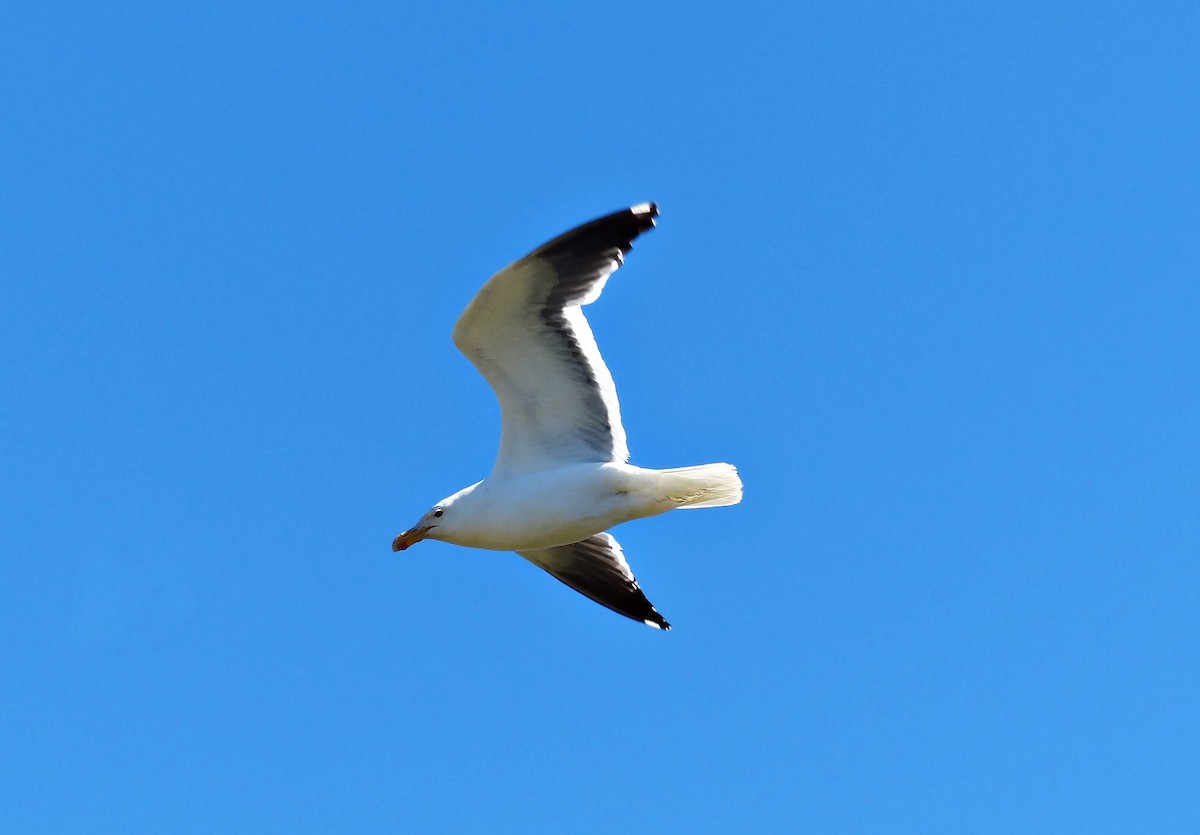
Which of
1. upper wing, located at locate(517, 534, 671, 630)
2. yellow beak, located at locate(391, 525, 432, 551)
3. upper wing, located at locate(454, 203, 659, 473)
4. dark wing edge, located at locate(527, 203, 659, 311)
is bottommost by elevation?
yellow beak, located at locate(391, 525, 432, 551)

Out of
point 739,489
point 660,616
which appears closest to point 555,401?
point 739,489

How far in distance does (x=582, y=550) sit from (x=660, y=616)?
0.78m

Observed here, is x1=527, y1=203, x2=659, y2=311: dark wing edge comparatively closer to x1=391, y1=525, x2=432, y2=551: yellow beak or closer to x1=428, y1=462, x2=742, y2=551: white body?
x1=428, y1=462, x2=742, y2=551: white body

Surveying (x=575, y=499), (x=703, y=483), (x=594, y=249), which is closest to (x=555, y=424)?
(x=575, y=499)

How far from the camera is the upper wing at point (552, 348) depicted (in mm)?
10578

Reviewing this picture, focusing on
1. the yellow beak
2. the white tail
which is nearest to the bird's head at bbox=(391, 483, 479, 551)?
the yellow beak

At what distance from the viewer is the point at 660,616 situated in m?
12.9

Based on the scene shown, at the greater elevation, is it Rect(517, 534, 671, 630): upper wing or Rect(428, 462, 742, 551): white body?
Rect(517, 534, 671, 630): upper wing

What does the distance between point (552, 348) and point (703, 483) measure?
1.26 metres

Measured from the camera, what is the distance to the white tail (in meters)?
10.8

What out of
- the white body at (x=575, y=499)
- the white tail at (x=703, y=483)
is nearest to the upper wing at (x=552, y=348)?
the white body at (x=575, y=499)

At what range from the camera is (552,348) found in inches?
432

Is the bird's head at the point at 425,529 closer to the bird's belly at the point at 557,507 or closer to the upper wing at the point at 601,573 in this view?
the bird's belly at the point at 557,507

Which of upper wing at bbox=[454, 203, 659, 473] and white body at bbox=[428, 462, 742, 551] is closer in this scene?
upper wing at bbox=[454, 203, 659, 473]
